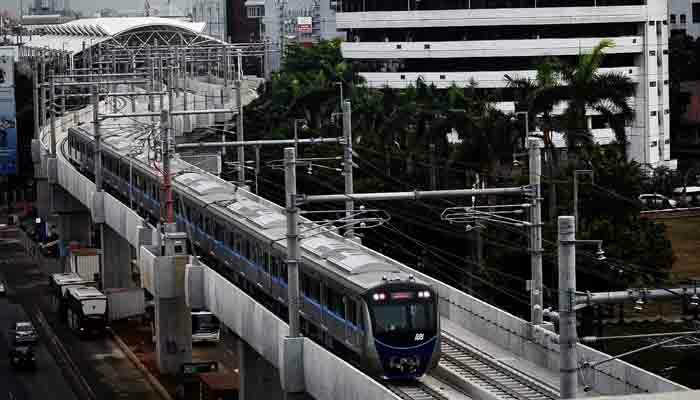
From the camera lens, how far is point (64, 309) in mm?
71250

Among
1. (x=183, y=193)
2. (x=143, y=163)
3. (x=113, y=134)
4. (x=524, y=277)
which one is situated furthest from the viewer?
(x=113, y=134)

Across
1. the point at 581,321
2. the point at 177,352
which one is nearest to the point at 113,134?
the point at 177,352

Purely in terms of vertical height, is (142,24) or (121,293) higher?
(142,24)

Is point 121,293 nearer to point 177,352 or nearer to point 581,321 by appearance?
point 177,352

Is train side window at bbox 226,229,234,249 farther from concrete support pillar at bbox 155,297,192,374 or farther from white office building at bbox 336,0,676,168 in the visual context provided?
white office building at bbox 336,0,676,168

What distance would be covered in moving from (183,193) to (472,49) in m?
49.0

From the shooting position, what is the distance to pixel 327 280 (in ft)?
125

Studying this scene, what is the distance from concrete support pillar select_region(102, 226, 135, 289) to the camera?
253 ft

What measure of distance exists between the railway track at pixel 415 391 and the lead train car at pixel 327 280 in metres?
0.24

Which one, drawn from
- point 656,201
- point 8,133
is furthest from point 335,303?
point 8,133

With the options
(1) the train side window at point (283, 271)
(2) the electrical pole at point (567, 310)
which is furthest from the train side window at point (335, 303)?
(2) the electrical pole at point (567, 310)

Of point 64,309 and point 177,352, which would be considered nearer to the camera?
point 177,352

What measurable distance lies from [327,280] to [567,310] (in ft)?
37.9

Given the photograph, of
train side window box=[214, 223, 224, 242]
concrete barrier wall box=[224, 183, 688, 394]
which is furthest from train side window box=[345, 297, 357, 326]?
train side window box=[214, 223, 224, 242]
